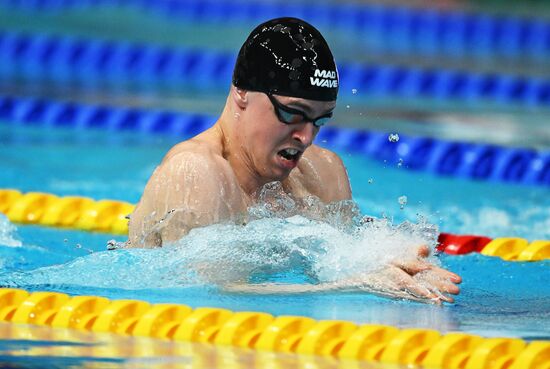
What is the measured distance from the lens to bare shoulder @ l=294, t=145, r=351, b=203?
13.3 ft

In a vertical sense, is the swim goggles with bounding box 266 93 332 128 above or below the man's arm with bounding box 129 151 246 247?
above

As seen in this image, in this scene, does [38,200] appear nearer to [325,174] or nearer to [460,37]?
[325,174]

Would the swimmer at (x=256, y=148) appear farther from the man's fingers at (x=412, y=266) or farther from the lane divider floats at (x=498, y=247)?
the lane divider floats at (x=498, y=247)

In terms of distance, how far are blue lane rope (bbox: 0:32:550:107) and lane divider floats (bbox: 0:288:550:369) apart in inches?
209

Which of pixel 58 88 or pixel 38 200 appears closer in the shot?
pixel 38 200

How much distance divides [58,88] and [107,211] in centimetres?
333

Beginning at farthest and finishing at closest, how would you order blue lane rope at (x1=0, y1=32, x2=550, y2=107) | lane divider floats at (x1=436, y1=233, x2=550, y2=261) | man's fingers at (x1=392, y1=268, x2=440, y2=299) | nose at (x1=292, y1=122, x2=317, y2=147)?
blue lane rope at (x1=0, y1=32, x2=550, y2=107)
lane divider floats at (x1=436, y1=233, x2=550, y2=261)
nose at (x1=292, y1=122, x2=317, y2=147)
man's fingers at (x1=392, y1=268, x2=440, y2=299)

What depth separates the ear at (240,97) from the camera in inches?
145

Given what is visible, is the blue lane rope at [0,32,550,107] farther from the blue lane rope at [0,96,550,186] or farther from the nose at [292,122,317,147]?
the nose at [292,122,317,147]

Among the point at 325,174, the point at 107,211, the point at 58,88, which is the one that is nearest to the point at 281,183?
the point at 325,174

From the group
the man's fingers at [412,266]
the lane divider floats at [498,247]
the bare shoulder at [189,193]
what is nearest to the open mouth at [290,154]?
the bare shoulder at [189,193]

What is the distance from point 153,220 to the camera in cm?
365

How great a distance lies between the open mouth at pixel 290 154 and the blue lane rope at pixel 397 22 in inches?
249

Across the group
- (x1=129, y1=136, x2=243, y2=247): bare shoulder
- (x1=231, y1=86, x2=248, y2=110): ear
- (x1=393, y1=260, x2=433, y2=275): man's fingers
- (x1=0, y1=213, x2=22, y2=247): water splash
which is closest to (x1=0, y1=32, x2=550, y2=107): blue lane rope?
(x1=0, y1=213, x2=22, y2=247): water splash
